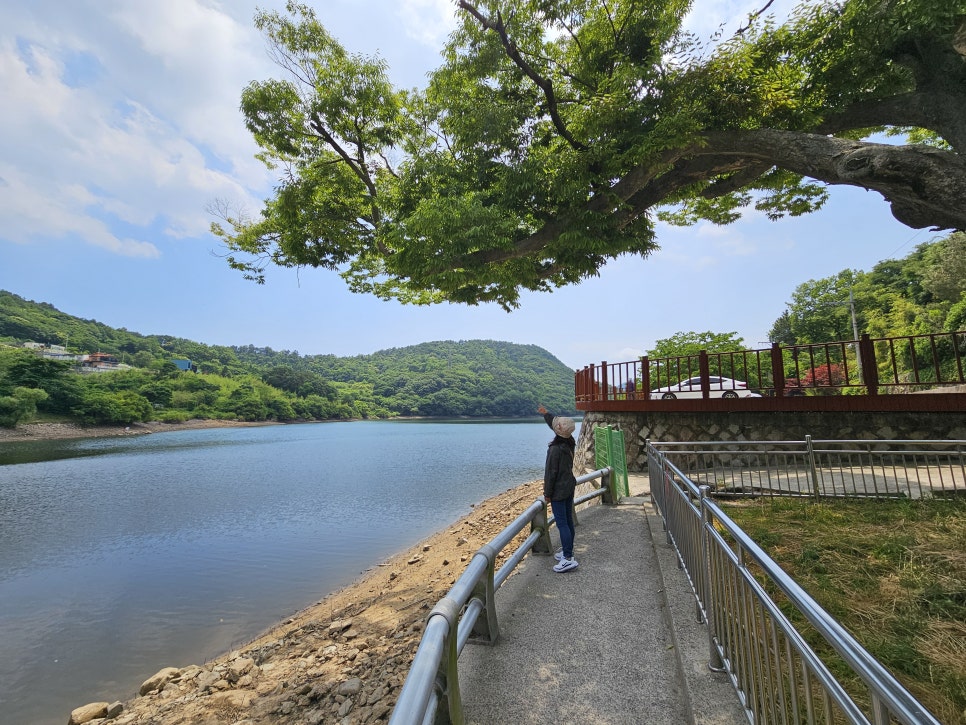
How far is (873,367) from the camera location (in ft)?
29.9

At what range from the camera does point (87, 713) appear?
17.3 feet

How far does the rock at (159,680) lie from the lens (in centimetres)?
582

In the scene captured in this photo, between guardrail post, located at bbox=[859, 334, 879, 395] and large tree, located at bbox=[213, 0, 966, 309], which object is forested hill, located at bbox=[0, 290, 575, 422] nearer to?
large tree, located at bbox=[213, 0, 966, 309]

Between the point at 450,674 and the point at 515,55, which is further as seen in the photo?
the point at 515,55

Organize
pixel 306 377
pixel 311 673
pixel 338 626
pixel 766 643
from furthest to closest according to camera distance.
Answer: pixel 306 377, pixel 338 626, pixel 311 673, pixel 766 643

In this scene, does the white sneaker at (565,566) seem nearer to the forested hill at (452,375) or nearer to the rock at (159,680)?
the rock at (159,680)

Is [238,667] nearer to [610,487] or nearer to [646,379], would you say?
[610,487]

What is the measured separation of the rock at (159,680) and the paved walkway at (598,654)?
5.02 metres

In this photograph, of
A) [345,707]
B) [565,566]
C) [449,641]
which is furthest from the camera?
[565,566]

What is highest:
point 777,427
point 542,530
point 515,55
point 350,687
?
point 515,55

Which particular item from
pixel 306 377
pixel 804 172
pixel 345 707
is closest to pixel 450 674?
pixel 345 707

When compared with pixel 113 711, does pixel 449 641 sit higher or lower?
higher

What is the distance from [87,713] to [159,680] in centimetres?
77

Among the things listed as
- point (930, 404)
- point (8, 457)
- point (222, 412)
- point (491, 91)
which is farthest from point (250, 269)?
point (222, 412)
